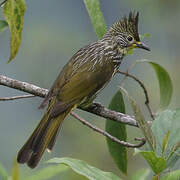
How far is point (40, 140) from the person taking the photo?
3.23m

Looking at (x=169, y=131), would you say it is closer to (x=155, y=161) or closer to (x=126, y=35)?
(x=155, y=161)

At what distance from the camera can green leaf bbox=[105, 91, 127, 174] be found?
2.95m

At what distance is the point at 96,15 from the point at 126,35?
123 centimetres

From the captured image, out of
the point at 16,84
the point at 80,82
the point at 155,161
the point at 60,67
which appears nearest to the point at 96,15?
the point at 16,84

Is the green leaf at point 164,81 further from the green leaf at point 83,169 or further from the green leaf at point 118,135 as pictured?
the green leaf at point 83,169

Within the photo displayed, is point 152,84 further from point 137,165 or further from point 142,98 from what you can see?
point 137,165

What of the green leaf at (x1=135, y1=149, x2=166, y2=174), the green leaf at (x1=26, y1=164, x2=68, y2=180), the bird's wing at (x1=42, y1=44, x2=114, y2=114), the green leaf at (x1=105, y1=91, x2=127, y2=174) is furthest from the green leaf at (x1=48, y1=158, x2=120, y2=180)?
the bird's wing at (x1=42, y1=44, x2=114, y2=114)

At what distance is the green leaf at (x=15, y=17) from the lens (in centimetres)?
263

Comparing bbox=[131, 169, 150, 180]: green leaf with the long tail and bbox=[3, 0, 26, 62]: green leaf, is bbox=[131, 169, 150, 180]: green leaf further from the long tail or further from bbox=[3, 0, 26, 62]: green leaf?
bbox=[3, 0, 26, 62]: green leaf

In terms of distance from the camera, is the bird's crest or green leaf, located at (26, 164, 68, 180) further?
the bird's crest

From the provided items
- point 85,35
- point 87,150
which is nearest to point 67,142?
point 87,150

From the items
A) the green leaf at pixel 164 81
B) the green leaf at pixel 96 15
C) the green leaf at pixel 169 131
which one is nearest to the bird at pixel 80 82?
the green leaf at pixel 164 81

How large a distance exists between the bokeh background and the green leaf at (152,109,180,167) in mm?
2039

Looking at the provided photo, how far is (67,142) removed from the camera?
5711 millimetres
